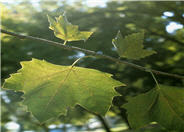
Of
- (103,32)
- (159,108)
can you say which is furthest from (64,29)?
(103,32)

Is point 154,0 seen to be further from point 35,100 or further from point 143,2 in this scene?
point 35,100

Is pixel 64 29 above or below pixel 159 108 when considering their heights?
above

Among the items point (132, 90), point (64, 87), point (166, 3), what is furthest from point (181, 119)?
point (132, 90)

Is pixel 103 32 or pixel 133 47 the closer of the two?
pixel 133 47

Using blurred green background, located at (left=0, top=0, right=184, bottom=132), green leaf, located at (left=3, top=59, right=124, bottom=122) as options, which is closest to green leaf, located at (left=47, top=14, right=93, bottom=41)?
green leaf, located at (left=3, top=59, right=124, bottom=122)

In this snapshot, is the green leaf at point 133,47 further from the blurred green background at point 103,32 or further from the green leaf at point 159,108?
the blurred green background at point 103,32

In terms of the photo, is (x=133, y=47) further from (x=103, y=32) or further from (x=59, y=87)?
(x=103, y=32)
